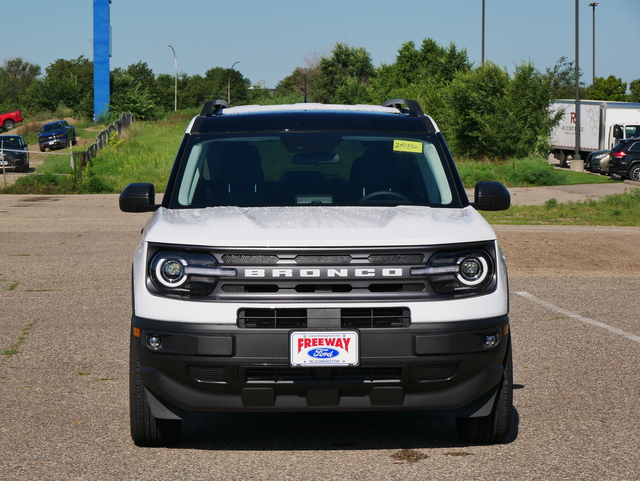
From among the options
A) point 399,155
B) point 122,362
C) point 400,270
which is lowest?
point 122,362

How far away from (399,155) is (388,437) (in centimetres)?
173

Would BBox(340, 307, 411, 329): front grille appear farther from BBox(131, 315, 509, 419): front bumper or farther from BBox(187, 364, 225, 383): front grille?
BBox(187, 364, 225, 383): front grille

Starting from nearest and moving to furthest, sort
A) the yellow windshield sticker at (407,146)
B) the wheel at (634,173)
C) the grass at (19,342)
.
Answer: the yellow windshield sticker at (407,146)
the grass at (19,342)
the wheel at (634,173)

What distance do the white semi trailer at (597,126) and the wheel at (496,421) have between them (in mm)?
42979

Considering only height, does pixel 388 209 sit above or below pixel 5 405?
above

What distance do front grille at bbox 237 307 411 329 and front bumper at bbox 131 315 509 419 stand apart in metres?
0.05

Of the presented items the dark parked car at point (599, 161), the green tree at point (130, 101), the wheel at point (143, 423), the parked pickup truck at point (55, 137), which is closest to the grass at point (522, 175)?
the dark parked car at point (599, 161)

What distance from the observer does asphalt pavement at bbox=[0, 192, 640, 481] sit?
187 inches

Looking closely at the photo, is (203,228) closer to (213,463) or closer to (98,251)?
(213,463)

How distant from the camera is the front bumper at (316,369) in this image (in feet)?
14.8

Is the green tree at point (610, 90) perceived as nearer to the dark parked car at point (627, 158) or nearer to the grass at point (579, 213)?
the dark parked car at point (627, 158)

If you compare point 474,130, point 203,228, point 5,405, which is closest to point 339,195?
point 203,228

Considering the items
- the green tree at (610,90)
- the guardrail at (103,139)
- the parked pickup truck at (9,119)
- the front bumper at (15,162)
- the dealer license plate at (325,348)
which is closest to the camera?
the dealer license plate at (325,348)

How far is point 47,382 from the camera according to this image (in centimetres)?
677
